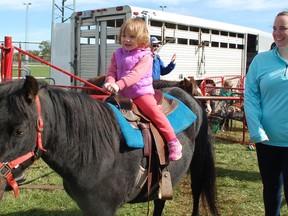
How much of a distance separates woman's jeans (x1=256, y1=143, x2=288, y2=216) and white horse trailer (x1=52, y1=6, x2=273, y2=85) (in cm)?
618

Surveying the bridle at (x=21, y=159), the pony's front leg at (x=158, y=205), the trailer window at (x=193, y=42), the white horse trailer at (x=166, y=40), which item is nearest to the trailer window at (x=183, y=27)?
the white horse trailer at (x=166, y=40)

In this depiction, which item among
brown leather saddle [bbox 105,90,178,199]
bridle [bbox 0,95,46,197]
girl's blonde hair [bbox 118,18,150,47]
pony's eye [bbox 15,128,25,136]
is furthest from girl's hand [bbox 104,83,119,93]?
pony's eye [bbox 15,128,25,136]

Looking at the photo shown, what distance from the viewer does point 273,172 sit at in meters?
2.55

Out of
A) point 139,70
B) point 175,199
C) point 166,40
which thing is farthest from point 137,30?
point 166,40

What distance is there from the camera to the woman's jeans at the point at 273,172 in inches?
98.2

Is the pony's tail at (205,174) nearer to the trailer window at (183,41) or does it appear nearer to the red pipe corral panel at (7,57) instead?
the red pipe corral panel at (7,57)

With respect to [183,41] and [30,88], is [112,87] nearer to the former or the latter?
[30,88]

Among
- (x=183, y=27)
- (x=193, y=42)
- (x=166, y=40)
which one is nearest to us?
(x=166, y=40)

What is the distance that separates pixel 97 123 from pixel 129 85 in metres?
0.38

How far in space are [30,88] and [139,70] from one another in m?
0.88

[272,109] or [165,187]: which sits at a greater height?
[272,109]

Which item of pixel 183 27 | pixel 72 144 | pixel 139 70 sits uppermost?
pixel 183 27

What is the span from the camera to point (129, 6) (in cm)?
803

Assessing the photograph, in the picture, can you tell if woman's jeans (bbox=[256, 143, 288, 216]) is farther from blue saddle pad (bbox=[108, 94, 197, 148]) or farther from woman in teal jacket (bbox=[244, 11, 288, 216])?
blue saddle pad (bbox=[108, 94, 197, 148])
